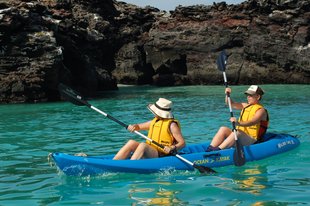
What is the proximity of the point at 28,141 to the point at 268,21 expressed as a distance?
97.1ft

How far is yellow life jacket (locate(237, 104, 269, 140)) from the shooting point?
31.4 ft

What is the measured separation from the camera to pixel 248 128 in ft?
32.3

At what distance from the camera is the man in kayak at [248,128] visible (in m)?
9.30

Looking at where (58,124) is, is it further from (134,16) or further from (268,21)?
(134,16)

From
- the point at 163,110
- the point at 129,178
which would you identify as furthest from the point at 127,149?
the point at 163,110

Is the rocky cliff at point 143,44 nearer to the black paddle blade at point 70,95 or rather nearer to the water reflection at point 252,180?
the black paddle blade at point 70,95

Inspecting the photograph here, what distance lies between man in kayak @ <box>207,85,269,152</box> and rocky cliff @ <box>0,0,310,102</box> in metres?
18.0

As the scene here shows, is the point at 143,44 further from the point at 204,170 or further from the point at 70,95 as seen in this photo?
the point at 204,170

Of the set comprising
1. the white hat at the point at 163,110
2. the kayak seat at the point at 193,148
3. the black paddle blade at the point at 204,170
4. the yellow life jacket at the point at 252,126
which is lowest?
the black paddle blade at the point at 204,170

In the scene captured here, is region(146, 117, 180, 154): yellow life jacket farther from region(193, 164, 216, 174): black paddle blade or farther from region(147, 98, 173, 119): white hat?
region(193, 164, 216, 174): black paddle blade

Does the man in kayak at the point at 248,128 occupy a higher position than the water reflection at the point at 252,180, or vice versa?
the man in kayak at the point at 248,128

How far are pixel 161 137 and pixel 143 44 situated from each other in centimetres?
3505

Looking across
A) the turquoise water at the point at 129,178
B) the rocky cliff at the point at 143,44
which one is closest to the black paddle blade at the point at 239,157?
the turquoise water at the point at 129,178

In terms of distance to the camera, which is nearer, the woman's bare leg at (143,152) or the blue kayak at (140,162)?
the blue kayak at (140,162)
